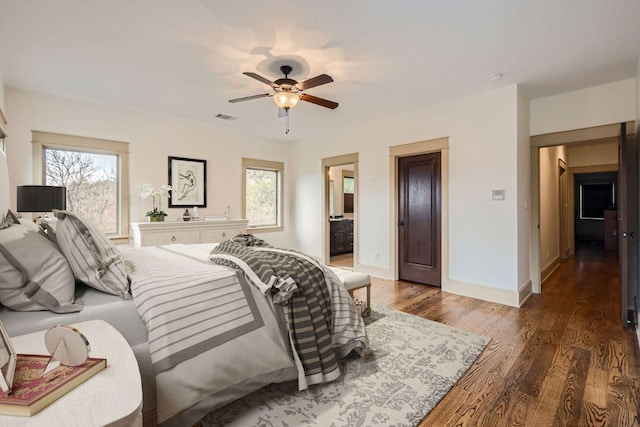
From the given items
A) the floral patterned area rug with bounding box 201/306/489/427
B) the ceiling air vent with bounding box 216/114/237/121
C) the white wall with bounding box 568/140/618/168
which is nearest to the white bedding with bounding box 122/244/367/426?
the floral patterned area rug with bounding box 201/306/489/427

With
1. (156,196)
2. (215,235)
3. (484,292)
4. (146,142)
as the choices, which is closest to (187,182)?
(156,196)

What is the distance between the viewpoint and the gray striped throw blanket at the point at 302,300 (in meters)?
1.78

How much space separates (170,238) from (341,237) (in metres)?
3.70

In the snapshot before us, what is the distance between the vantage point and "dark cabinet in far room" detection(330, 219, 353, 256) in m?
6.69

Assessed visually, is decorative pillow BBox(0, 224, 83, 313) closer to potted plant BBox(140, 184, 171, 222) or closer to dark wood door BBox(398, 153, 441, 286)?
potted plant BBox(140, 184, 171, 222)

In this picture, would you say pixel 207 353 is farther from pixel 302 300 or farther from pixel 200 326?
pixel 302 300

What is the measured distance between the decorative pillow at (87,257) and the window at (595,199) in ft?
37.5

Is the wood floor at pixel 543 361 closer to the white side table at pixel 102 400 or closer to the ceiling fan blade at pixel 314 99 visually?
the white side table at pixel 102 400

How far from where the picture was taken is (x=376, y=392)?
185 cm

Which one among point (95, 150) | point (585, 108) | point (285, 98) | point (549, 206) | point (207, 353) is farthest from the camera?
point (549, 206)

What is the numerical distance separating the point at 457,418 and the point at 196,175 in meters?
4.68

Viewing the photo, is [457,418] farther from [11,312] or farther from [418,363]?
[11,312]

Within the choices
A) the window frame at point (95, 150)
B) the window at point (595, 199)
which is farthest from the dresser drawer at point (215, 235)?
the window at point (595, 199)

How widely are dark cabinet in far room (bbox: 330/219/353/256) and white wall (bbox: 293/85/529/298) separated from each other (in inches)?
62.8
